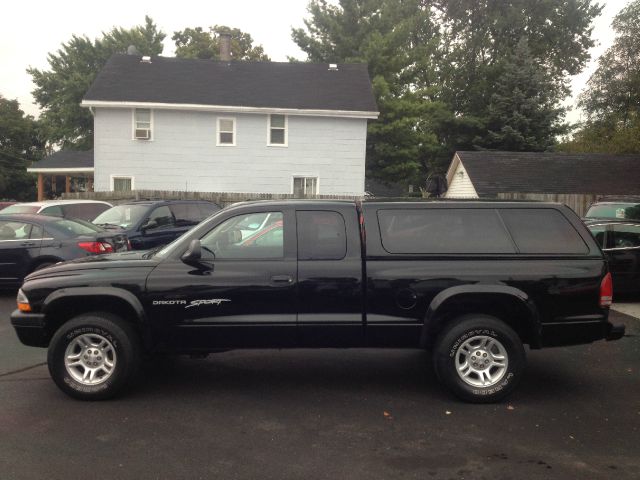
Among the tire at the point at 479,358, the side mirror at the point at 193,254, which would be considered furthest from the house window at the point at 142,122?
the tire at the point at 479,358

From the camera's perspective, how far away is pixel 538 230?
5230 mm

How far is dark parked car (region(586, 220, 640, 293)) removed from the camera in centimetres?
1005

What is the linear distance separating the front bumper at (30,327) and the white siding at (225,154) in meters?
19.5

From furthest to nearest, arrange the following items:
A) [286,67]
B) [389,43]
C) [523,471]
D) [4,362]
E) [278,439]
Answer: [389,43]
[286,67]
[4,362]
[278,439]
[523,471]

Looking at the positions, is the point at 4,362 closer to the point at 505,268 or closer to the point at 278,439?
the point at 278,439

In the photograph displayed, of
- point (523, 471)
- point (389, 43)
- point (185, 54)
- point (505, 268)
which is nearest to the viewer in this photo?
point (523, 471)

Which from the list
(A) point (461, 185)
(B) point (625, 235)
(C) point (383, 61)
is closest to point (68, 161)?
(C) point (383, 61)

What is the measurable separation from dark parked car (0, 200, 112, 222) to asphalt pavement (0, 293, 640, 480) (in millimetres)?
7654

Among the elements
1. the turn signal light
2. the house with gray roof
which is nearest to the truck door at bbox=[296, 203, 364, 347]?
the turn signal light

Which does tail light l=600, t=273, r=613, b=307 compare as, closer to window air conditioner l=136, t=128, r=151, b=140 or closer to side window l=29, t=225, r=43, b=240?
side window l=29, t=225, r=43, b=240

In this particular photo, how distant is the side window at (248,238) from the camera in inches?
204

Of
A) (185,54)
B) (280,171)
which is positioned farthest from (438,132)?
(185,54)

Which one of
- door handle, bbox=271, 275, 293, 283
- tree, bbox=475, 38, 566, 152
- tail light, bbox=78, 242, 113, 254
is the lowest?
tail light, bbox=78, 242, 113, 254

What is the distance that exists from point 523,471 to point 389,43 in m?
30.4
